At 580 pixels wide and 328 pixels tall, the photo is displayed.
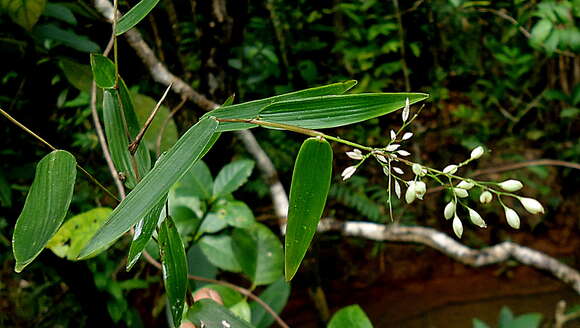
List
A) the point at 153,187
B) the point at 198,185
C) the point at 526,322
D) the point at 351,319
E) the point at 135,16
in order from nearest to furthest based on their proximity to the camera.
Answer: the point at 153,187
the point at 135,16
the point at 351,319
the point at 198,185
the point at 526,322

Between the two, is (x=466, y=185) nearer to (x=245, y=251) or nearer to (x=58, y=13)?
(x=245, y=251)

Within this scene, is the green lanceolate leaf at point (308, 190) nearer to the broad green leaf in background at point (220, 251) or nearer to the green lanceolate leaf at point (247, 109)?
the green lanceolate leaf at point (247, 109)

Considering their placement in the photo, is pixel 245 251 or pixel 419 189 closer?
pixel 419 189

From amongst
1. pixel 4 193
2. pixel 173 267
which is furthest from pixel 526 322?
pixel 4 193

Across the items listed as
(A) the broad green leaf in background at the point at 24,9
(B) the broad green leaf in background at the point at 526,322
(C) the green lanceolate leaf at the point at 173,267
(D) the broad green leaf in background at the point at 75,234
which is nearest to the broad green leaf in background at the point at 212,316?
(C) the green lanceolate leaf at the point at 173,267

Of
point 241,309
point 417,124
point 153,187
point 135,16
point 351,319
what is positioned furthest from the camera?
point 417,124

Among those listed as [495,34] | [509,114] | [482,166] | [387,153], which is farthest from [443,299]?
[387,153]

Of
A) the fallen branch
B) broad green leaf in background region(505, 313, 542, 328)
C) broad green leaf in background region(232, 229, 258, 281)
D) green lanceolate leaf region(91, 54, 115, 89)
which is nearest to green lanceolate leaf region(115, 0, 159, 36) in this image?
green lanceolate leaf region(91, 54, 115, 89)
